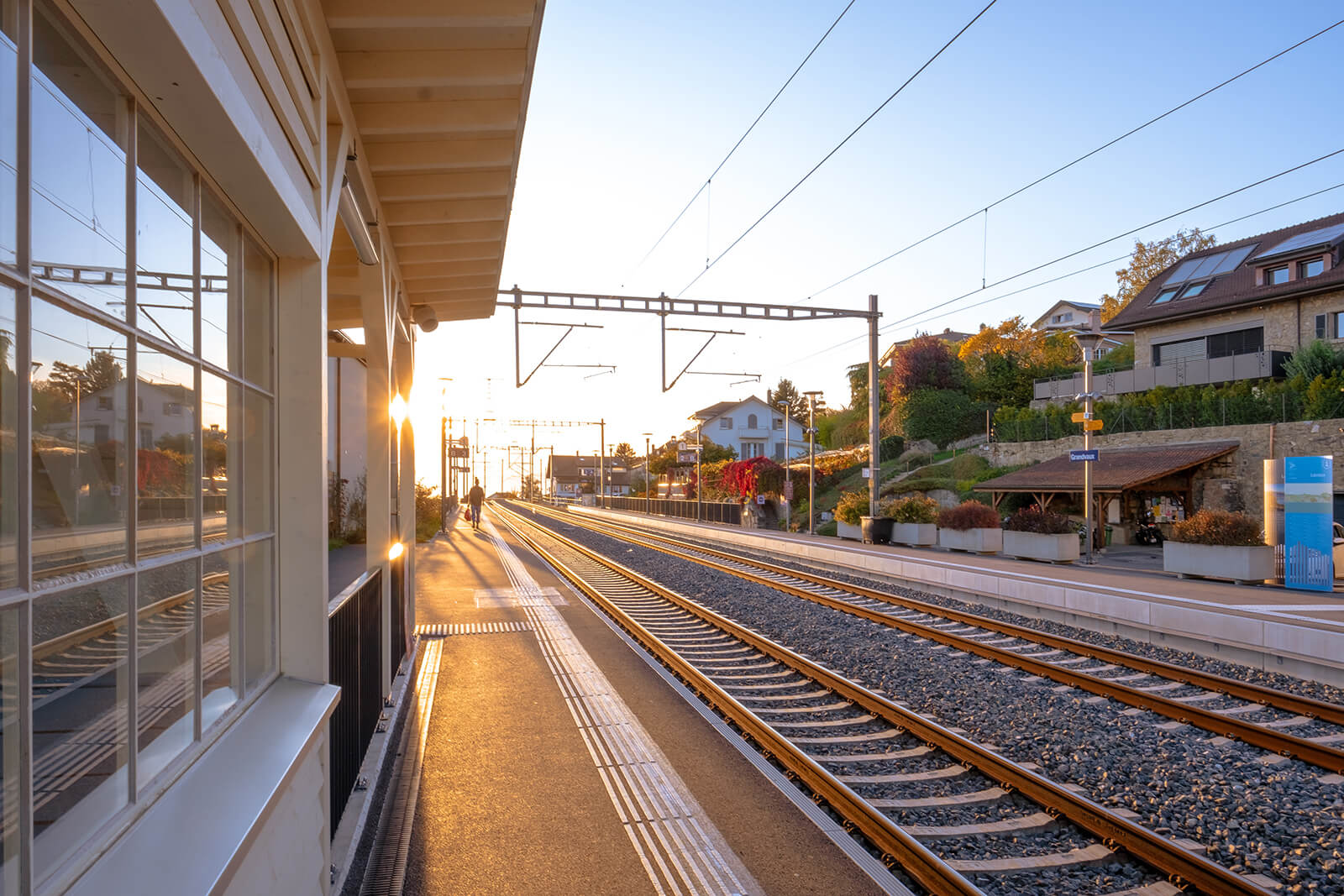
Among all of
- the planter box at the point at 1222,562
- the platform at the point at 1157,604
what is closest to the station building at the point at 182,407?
the platform at the point at 1157,604

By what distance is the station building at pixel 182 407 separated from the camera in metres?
1.91

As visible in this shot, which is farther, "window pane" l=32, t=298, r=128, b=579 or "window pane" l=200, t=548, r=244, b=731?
"window pane" l=200, t=548, r=244, b=731

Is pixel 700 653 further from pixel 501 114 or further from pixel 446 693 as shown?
pixel 501 114

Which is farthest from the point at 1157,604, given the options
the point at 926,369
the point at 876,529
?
the point at 926,369

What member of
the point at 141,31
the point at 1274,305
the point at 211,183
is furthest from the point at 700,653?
the point at 1274,305

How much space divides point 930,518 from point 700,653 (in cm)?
1818

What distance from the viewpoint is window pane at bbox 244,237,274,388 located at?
12.8 feet

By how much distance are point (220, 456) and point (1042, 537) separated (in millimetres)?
21729

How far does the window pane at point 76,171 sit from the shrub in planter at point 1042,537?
22.5 meters

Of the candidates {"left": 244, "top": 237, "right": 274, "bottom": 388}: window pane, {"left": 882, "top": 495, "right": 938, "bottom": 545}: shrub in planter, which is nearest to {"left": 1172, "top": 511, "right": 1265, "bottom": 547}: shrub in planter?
{"left": 882, "top": 495, "right": 938, "bottom": 545}: shrub in planter

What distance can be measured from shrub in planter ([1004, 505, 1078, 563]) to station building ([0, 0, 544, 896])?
19.8m

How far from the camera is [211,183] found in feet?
10.7

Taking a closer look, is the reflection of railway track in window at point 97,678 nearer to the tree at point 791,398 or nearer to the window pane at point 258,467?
the window pane at point 258,467

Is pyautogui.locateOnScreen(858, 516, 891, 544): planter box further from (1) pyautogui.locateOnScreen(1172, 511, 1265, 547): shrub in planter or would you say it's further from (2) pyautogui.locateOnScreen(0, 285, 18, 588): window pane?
(2) pyautogui.locateOnScreen(0, 285, 18, 588): window pane
